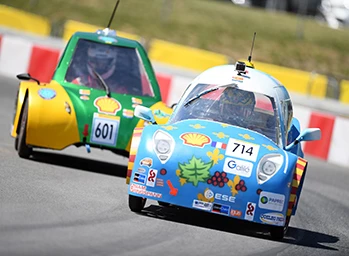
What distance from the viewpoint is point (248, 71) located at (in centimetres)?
973

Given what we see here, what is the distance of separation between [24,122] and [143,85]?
1.86 meters

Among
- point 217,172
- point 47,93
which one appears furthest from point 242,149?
point 47,93

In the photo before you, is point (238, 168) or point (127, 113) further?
point (127, 113)

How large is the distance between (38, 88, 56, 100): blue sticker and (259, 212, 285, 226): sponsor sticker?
365cm

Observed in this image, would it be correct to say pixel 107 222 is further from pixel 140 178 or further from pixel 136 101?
pixel 136 101

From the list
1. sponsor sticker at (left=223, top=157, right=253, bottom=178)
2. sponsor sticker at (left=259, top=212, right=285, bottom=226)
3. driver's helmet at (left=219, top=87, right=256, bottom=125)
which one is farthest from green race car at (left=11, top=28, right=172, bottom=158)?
sponsor sticker at (left=259, top=212, right=285, bottom=226)

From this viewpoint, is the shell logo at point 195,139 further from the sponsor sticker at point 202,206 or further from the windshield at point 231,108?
the windshield at point 231,108

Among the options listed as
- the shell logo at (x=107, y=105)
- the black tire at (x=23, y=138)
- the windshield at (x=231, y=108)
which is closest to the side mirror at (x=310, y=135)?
the windshield at (x=231, y=108)

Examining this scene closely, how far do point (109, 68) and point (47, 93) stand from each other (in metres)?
1.44

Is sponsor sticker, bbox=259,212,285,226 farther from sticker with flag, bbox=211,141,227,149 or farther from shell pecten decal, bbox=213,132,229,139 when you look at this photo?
shell pecten decal, bbox=213,132,229,139

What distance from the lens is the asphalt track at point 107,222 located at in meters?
6.79

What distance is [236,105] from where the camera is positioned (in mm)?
9281

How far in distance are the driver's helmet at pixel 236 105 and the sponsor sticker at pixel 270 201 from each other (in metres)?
1.07

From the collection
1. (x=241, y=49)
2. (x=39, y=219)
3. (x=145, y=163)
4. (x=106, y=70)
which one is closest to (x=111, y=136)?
(x=106, y=70)
